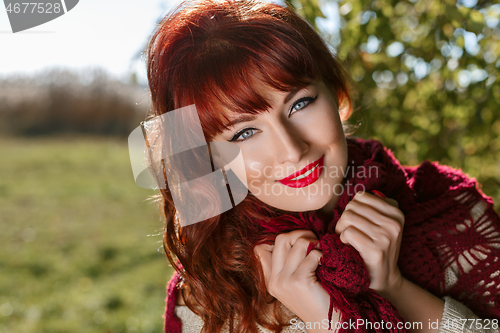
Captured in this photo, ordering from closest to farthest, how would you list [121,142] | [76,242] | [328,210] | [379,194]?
[379,194] < [328,210] < [76,242] < [121,142]

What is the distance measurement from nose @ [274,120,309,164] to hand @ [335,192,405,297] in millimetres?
285

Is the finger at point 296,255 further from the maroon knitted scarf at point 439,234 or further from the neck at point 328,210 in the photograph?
the neck at point 328,210

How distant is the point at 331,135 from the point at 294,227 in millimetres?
414

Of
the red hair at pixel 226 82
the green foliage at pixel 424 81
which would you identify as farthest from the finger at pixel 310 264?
the green foliage at pixel 424 81

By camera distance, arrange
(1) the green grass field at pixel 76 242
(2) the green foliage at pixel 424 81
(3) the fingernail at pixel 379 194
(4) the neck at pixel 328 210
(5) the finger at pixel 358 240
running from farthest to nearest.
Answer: (1) the green grass field at pixel 76 242, (2) the green foliage at pixel 424 81, (4) the neck at pixel 328 210, (3) the fingernail at pixel 379 194, (5) the finger at pixel 358 240

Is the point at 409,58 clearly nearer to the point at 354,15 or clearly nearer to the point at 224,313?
the point at 354,15

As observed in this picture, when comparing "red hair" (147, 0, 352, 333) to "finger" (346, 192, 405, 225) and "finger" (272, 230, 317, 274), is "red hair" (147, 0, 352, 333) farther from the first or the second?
"finger" (346, 192, 405, 225)

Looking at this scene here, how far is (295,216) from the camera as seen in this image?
5.21 feet

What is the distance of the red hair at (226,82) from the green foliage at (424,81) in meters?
0.49

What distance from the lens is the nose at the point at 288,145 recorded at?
1.31 metres

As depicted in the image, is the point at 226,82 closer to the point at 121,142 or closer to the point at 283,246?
the point at 283,246

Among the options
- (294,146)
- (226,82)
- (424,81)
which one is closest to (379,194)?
(294,146)

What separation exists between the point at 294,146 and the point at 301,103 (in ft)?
0.62

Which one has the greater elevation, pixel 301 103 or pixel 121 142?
pixel 301 103
